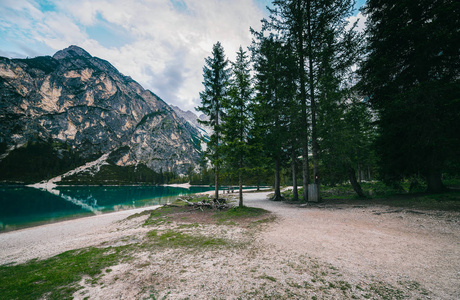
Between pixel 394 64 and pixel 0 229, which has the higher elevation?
pixel 394 64

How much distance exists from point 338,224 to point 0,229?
3520 centimetres

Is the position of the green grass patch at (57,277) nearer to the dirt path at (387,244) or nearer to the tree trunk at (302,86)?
the dirt path at (387,244)

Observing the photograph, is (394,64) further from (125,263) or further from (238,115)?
(125,263)

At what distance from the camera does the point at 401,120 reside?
1228 centimetres

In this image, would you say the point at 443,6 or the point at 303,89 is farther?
the point at 303,89

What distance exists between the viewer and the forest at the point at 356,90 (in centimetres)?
1112

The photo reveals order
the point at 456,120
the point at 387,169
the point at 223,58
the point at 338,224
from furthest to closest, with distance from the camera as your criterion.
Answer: the point at 223,58 → the point at 387,169 → the point at 456,120 → the point at 338,224

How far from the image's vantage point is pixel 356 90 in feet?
51.4

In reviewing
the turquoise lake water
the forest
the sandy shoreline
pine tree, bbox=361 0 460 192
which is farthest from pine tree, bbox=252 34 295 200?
the turquoise lake water

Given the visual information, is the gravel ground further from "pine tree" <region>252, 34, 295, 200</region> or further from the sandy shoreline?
"pine tree" <region>252, 34, 295, 200</region>

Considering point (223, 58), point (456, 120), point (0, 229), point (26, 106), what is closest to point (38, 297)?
point (456, 120)

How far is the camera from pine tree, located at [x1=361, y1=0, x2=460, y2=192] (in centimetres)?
1080

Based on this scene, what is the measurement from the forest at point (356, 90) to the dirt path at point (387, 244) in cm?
574

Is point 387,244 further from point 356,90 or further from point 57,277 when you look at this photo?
point 356,90
